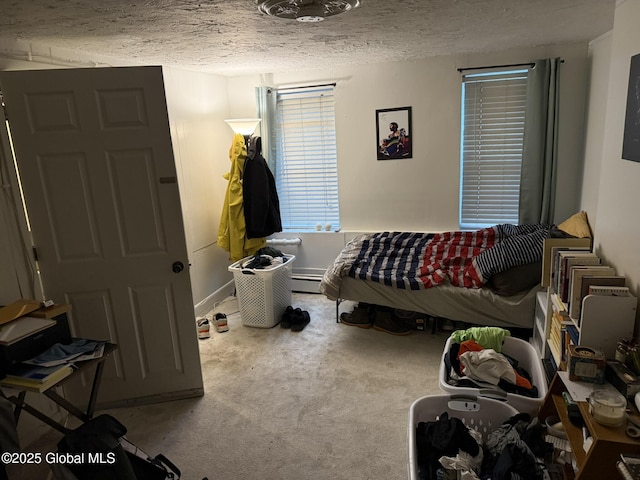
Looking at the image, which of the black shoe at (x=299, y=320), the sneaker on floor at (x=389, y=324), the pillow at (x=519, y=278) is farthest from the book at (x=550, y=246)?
the black shoe at (x=299, y=320)

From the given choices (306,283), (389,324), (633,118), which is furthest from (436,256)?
(633,118)

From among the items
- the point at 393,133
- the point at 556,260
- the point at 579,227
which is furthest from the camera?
the point at 393,133

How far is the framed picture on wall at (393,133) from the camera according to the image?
411 cm

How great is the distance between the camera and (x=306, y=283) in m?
4.57

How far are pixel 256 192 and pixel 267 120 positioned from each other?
84 cm

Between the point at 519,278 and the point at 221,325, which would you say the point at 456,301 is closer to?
the point at 519,278

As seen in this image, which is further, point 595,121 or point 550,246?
point 595,121

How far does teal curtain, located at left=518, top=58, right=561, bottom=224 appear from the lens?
3.56 m

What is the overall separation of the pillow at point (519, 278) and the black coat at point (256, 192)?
220 centimetres

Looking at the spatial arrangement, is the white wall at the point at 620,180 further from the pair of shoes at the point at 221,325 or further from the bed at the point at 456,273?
the pair of shoes at the point at 221,325

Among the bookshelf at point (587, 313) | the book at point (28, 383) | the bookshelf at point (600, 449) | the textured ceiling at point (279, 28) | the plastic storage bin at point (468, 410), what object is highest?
the textured ceiling at point (279, 28)

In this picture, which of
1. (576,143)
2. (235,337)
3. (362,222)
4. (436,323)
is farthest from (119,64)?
(576,143)

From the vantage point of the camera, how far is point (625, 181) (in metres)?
1.78

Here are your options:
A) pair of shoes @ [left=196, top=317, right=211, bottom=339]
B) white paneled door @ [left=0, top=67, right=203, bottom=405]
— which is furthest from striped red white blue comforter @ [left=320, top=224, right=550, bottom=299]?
white paneled door @ [left=0, top=67, right=203, bottom=405]
